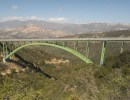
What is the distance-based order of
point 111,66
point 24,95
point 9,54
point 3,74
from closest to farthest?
point 24,95
point 111,66
point 3,74
point 9,54

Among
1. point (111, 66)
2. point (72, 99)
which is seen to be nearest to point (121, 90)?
point (72, 99)

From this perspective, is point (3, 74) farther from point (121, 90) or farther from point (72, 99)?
point (121, 90)

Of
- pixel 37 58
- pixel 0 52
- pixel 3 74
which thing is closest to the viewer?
pixel 3 74

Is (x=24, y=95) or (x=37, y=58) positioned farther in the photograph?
(x=37, y=58)

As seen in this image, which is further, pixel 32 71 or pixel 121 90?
pixel 32 71

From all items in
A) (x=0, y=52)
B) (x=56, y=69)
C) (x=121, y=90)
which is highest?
(x=121, y=90)

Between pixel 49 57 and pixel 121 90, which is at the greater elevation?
pixel 121 90

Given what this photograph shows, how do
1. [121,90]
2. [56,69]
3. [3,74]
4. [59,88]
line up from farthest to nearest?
[56,69] → [3,74] → [59,88] → [121,90]

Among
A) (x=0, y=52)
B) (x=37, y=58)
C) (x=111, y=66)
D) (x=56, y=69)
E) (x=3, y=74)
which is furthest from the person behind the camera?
(x=37, y=58)

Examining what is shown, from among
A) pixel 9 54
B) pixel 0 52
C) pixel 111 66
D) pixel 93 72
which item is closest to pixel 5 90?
pixel 93 72

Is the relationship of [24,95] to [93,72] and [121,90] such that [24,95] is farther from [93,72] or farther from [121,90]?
[93,72]
